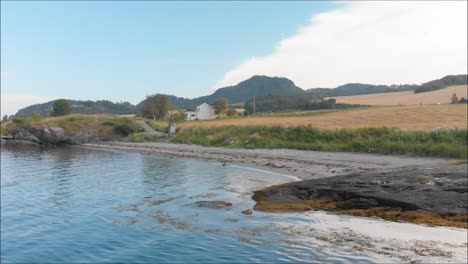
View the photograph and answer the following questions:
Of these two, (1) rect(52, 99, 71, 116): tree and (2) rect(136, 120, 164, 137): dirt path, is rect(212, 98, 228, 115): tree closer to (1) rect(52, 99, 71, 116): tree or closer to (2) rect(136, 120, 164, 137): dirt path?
(2) rect(136, 120, 164, 137): dirt path

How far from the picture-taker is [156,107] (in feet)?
346

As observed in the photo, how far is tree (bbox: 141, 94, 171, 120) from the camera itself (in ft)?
344

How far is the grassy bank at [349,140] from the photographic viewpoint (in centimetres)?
2861

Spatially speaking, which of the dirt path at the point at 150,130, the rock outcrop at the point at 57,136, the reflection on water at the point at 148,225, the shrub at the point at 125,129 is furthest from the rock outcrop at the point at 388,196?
the rock outcrop at the point at 57,136

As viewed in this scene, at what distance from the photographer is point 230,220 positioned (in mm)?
13664

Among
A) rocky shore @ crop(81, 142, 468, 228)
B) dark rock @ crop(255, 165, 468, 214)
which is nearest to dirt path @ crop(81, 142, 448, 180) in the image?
rocky shore @ crop(81, 142, 468, 228)

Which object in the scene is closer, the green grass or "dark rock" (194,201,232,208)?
"dark rock" (194,201,232,208)

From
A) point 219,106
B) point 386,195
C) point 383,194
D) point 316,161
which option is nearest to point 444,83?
point 219,106

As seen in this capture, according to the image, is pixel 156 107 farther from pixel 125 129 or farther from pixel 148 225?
pixel 148 225

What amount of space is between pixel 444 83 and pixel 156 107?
74.2m

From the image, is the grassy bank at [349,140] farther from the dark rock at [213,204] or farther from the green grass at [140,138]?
the dark rock at [213,204]

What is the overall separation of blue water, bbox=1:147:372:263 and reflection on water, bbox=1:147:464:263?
0.02 meters

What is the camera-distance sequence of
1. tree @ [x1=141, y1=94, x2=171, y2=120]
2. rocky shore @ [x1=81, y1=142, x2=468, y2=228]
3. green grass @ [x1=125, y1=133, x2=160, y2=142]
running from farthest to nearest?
tree @ [x1=141, y1=94, x2=171, y2=120] < green grass @ [x1=125, y1=133, x2=160, y2=142] < rocky shore @ [x1=81, y1=142, x2=468, y2=228]

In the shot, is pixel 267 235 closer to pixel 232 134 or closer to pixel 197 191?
pixel 197 191
